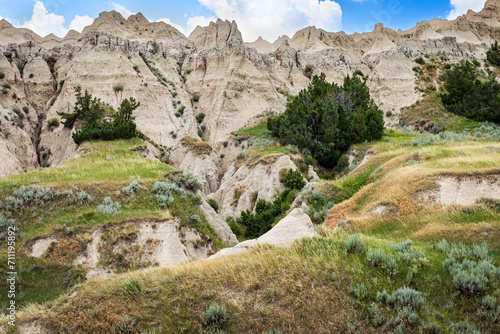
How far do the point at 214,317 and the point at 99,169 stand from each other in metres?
16.3

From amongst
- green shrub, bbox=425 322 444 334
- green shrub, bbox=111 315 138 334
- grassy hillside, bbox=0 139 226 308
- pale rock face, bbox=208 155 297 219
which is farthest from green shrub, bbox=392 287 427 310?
pale rock face, bbox=208 155 297 219

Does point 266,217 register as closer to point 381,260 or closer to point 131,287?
point 381,260

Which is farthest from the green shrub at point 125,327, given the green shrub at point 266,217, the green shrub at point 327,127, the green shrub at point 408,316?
the green shrub at point 327,127

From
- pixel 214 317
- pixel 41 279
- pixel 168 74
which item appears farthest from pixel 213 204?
pixel 168 74

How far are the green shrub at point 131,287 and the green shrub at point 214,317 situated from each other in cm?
179

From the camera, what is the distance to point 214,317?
5.91 m

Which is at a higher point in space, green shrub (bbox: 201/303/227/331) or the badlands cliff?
the badlands cliff

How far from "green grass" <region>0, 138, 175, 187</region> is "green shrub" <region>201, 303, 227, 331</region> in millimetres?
12857

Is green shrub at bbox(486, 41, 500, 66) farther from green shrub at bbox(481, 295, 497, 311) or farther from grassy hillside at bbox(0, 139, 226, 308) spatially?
green shrub at bbox(481, 295, 497, 311)

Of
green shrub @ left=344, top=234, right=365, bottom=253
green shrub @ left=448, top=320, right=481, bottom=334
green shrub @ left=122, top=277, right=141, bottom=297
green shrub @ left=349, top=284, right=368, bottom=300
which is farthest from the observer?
green shrub @ left=344, top=234, right=365, bottom=253

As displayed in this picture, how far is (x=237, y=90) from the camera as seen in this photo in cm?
4775

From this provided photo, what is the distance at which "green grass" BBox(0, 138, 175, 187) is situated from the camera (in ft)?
54.9

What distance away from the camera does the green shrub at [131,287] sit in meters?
6.73

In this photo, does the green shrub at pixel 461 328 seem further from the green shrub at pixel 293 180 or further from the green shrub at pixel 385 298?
the green shrub at pixel 293 180
